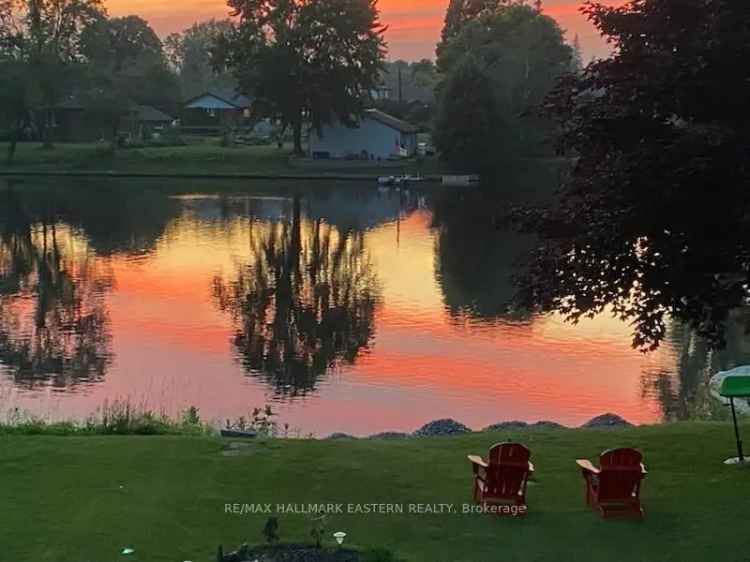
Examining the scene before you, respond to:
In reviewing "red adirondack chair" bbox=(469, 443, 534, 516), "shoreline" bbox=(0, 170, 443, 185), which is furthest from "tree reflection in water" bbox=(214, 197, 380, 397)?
"shoreline" bbox=(0, 170, 443, 185)

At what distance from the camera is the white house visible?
275ft

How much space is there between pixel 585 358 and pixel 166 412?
942cm

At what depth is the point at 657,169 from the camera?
872 cm

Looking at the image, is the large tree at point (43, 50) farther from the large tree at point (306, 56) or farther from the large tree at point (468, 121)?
the large tree at point (468, 121)

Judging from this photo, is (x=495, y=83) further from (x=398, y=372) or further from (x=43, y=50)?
(x=398, y=372)

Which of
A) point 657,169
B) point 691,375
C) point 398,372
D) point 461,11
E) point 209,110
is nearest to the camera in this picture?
point 657,169

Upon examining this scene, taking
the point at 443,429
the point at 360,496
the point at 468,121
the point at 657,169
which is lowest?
the point at 443,429

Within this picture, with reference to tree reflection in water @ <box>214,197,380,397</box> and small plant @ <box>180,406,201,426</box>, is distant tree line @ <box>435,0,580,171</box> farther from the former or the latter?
small plant @ <box>180,406,201,426</box>

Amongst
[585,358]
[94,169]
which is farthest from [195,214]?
[585,358]

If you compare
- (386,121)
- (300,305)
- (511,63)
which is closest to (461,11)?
(511,63)

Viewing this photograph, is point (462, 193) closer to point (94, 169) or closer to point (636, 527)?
point (94, 169)

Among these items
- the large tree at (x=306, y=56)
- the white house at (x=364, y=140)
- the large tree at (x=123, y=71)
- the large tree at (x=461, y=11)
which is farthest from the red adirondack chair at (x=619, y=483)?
the large tree at (x=461, y=11)

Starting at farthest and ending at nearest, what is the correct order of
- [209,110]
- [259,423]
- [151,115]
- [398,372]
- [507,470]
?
[209,110] → [151,115] → [398,372] → [259,423] → [507,470]

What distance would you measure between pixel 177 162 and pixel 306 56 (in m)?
13.6
